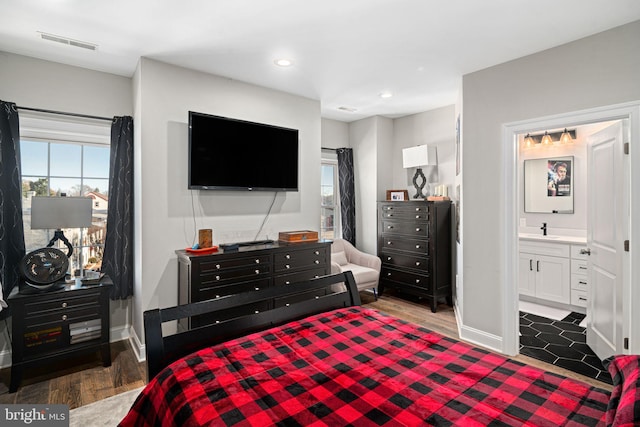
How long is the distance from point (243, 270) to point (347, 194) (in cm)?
259

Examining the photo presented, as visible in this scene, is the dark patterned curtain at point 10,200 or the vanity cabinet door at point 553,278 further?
the vanity cabinet door at point 553,278

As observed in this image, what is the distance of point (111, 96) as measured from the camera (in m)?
3.31

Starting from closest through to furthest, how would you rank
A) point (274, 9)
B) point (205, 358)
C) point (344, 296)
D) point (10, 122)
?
point (205, 358)
point (274, 9)
point (344, 296)
point (10, 122)

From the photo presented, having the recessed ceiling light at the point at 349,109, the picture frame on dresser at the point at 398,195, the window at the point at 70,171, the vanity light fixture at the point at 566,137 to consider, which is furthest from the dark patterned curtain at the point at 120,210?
the vanity light fixture at the point at 566,137

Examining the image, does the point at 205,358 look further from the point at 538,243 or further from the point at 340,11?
the point at 538,243

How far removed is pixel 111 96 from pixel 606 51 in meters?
4.29

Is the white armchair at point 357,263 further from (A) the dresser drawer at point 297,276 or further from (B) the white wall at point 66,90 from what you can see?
(B) the white wall at point 66,90

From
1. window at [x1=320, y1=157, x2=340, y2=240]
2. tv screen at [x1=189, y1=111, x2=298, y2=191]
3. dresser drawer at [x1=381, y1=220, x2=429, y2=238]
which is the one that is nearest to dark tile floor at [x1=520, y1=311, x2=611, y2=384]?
dresser drawer at [x1=381, y1=220, x2=429, y2=238]

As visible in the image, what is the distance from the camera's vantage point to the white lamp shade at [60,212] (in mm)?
2654

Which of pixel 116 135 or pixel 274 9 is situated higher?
pixel 274 9

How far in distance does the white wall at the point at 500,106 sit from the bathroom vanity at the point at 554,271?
64.0 inches

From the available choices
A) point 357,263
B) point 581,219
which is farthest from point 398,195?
point 581,219

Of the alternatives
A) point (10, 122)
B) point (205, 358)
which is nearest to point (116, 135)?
point (10, 122)

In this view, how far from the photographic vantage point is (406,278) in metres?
4.61
